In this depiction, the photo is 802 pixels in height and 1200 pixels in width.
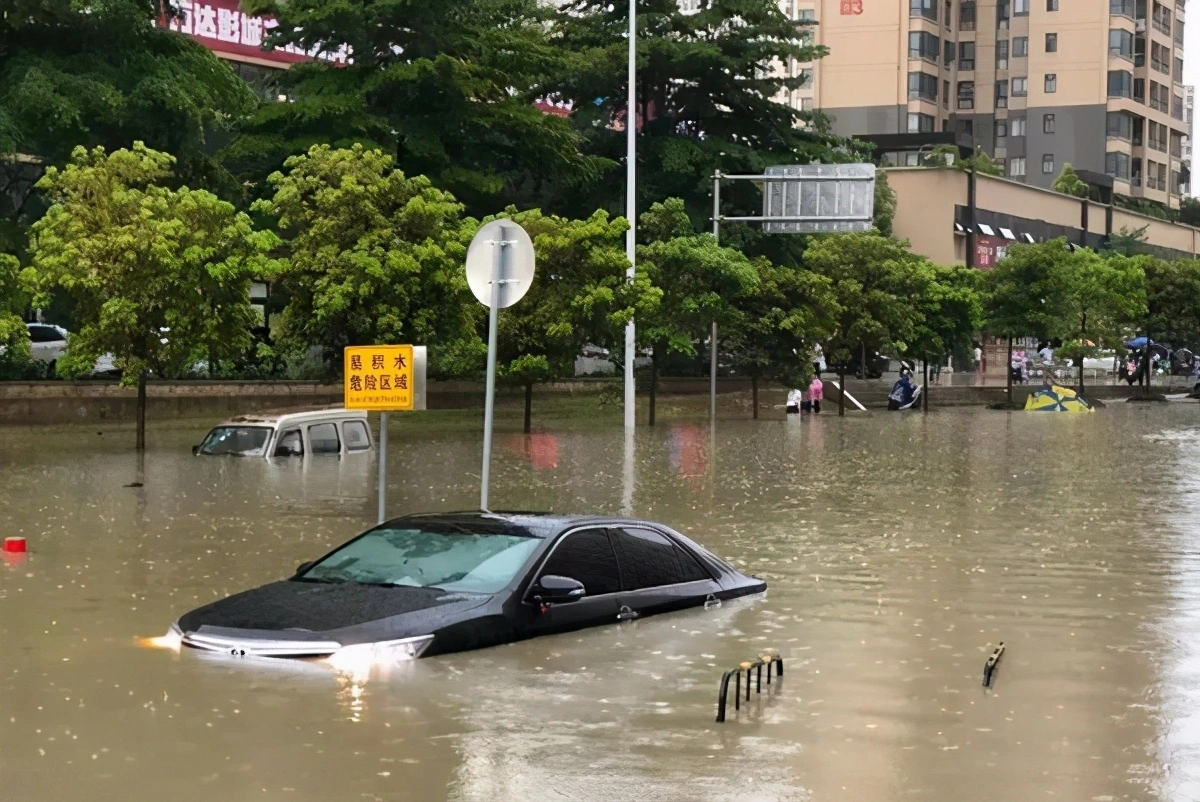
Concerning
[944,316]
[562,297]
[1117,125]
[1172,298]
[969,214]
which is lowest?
[562,297]

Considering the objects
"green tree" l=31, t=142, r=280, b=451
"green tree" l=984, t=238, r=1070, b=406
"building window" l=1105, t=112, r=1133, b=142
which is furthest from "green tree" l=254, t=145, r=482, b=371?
"building window" l=1105, t=112, r=1133, b=142

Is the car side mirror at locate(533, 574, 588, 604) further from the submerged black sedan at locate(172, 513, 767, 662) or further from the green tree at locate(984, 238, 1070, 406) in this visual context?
the green tree at locate(984, 238, 1070, 406)

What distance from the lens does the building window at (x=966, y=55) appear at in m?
117

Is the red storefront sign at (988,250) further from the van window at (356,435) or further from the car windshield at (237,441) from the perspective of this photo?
the car windshield at (237,441)

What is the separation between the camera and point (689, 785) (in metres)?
7.32

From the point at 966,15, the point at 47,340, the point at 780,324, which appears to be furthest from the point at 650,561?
the point at 966,15

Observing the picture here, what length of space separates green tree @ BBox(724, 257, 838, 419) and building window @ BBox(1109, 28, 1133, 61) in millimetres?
66441

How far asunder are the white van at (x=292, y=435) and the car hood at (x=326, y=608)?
16619 millimetres

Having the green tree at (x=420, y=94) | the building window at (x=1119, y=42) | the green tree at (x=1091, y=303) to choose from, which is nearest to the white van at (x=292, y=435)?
the green tree at (x=420, y=94)

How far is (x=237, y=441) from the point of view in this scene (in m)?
27.5

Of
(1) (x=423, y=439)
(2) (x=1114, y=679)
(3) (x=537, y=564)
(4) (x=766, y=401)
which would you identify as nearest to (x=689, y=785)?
(3) (x=537, y=564)

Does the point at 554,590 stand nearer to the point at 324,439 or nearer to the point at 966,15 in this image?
the point at 324,439

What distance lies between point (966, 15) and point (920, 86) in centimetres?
810

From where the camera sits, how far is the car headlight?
9367 millimetres
